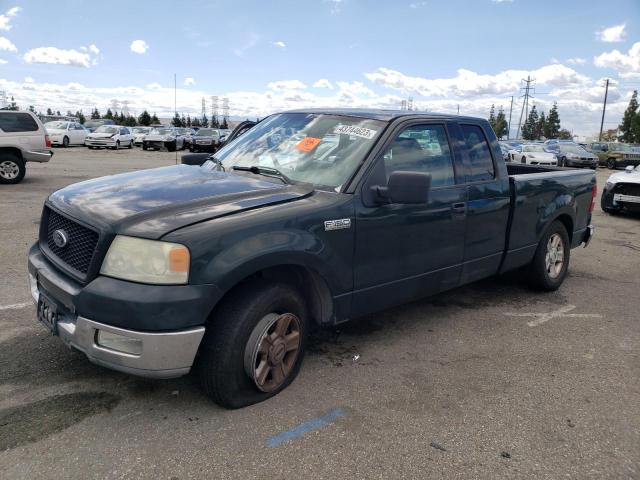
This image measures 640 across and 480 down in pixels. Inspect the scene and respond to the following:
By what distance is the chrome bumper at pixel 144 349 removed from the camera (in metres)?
2.62

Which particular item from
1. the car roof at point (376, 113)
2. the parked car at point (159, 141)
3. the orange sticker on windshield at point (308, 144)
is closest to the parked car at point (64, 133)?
the parked car at point (159, 141)

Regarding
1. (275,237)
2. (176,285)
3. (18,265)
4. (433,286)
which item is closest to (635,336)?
(433,286)

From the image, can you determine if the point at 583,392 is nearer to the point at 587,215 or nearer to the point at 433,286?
the point at 433,286

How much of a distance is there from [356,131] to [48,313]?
230 cm

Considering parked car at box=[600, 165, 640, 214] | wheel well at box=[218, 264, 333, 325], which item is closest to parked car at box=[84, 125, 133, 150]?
parked car at box=[600, 165, 640, 214]

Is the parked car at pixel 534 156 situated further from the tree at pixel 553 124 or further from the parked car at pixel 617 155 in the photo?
the tree at pixel 553 124

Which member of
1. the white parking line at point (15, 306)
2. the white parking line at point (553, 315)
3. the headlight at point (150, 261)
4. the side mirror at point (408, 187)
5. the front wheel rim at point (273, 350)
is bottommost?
the white parking line at point (553, 315)

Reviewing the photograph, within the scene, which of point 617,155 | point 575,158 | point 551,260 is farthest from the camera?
point 617,155

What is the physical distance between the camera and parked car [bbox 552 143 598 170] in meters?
29.8

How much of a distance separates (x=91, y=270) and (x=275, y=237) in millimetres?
981

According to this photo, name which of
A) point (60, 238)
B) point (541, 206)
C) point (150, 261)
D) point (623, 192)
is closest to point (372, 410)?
point (150, 261)

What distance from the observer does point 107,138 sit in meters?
31.2

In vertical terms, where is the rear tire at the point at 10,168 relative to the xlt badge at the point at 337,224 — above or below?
below

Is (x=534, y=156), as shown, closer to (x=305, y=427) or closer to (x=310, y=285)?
(x=310, y=285)
